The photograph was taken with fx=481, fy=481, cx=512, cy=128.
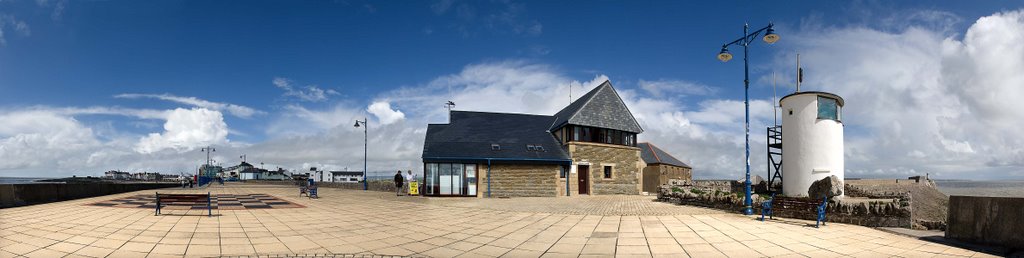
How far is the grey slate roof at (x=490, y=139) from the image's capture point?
2723 centimetres

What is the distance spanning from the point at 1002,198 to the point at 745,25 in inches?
360

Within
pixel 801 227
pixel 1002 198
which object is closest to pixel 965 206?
pixel 1002 198

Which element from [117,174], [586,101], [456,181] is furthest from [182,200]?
[117,174]

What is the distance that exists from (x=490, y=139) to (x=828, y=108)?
1736cm

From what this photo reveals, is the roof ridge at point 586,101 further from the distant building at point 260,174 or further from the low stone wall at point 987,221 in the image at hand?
the distant building at point 260,174

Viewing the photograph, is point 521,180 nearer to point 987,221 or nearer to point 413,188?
point 413,188

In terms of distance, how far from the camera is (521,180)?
27703mm

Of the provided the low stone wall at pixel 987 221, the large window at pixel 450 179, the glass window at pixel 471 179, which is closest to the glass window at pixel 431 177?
the large window at pixel 450 179

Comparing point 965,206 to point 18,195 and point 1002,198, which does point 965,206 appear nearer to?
point 1002,198

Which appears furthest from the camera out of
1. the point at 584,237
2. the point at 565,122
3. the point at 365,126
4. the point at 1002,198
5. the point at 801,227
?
the point at 365,126

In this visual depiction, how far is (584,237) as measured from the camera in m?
10.2

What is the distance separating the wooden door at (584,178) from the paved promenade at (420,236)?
51.5ft

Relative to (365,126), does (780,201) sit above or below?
below

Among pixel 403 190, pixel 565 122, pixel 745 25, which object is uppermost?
pixel 745 25
